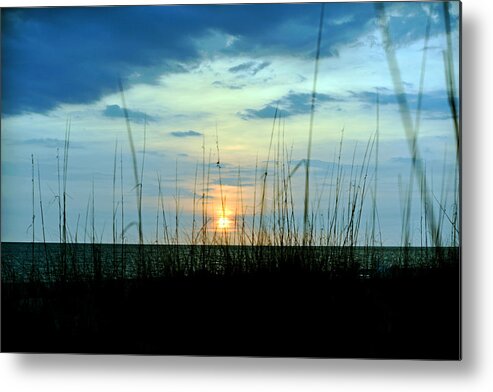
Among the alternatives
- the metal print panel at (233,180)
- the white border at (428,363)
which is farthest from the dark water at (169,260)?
the white border at (428,363)

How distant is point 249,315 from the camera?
3.19 m

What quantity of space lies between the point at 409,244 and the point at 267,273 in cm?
51

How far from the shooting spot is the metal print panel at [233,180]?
10.2 feet

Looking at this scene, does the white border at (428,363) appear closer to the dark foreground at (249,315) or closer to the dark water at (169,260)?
the dark foreground at (249,315)

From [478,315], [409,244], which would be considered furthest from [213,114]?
[478,315]

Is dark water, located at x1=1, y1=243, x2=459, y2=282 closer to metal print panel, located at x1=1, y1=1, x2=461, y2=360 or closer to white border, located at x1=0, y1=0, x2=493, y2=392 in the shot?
metal print panel, located at x1=1, y1=1, x2=461, y2=360

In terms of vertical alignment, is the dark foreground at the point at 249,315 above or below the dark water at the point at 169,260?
below

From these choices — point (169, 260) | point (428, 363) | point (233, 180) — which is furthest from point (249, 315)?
point (428, 363)

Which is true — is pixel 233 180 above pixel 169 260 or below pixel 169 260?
above

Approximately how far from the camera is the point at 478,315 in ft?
10.2

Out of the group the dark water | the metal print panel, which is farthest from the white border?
the dark water

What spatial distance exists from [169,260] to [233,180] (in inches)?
14.6

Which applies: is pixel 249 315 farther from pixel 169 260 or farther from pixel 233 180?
pixel 233 180

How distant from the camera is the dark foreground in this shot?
310 centimetres
